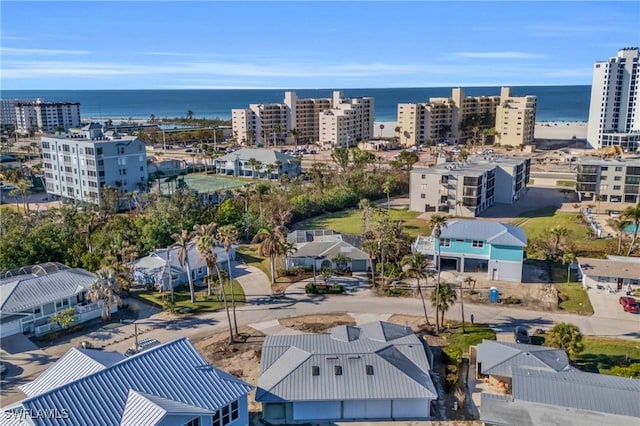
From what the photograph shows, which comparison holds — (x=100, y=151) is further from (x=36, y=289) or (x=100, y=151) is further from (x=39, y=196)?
(x=36, y=289)

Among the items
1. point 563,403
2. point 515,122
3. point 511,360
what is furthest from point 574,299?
point 515,122

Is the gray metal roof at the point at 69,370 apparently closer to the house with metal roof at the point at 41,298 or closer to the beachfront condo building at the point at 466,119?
the house with metal roof at the point at 41,298

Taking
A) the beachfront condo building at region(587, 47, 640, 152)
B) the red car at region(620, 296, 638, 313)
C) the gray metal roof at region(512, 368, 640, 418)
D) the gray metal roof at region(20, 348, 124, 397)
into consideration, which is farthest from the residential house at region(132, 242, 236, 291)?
the beachfront condo building at region(587, 47, 640, 152)

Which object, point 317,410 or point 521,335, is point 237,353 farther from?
point 521,335

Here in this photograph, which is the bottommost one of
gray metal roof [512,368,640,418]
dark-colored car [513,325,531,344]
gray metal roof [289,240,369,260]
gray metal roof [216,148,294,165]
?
dark-colored car [513,325,531,344]

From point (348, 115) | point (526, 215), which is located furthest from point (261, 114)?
point (526, 215)

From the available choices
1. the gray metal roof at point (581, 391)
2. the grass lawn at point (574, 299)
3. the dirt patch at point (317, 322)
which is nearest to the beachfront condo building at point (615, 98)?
the grass lawn at point (574, 299)

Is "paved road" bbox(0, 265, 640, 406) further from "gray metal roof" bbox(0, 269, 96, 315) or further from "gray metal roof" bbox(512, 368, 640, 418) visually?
"gray metal roof" bbox(512, 368, 640, 418)
